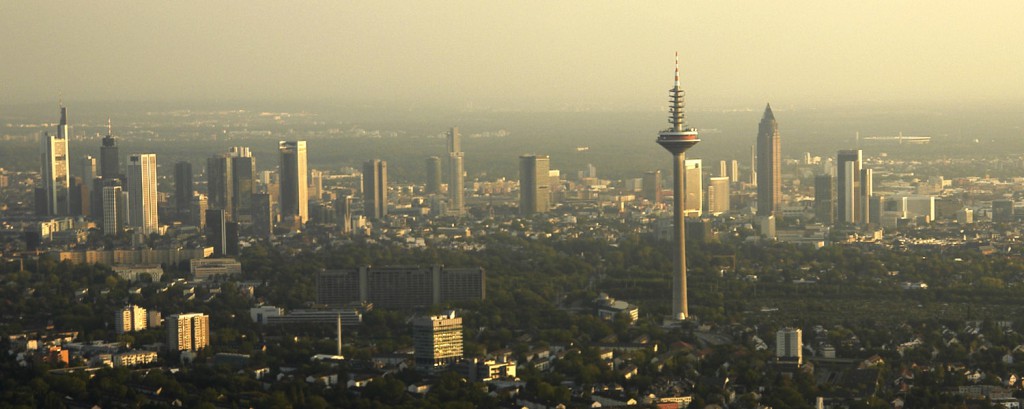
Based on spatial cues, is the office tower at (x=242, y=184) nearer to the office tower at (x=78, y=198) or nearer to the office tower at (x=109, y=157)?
the office tower at (x=109, y=157)

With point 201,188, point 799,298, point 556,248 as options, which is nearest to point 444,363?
point 799,298

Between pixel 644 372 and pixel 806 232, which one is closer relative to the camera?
pixel 644 372

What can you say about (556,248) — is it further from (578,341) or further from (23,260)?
(578,341)

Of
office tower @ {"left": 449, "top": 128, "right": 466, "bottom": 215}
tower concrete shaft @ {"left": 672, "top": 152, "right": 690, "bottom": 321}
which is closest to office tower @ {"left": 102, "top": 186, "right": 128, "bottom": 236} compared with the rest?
office tower @ {"left": 449, "top": 128, "right": 466, "bottom": 215}

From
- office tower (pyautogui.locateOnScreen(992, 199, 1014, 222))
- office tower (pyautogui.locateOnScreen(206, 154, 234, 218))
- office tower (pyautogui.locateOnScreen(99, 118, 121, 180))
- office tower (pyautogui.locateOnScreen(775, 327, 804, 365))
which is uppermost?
office tower (pyautogui.locateOnScreen(99, 118, 121, 180))

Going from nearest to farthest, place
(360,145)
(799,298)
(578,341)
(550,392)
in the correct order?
(550,392) → (578,341) → (799,298) → (360,145)

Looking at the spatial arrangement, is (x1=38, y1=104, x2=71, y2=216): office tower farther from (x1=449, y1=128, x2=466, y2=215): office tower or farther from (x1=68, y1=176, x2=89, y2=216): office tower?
(x1=449, y1=128, x2=466, y2=215): office tower
